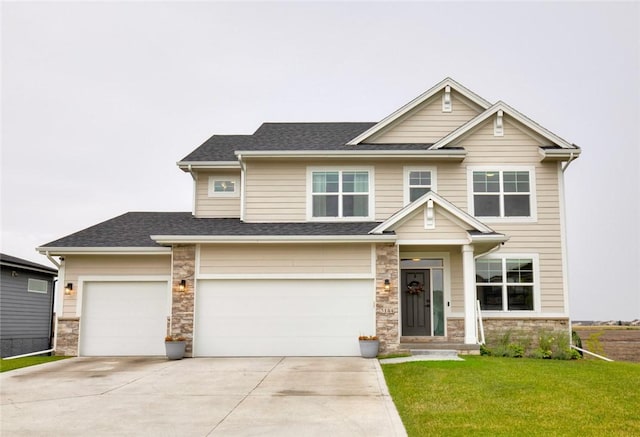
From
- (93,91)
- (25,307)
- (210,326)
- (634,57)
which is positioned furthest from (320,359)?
(634,57)

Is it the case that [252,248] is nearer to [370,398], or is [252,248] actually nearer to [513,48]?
[370,398]

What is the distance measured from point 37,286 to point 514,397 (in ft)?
69.8

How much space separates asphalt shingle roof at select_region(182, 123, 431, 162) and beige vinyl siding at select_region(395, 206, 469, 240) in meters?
2.75

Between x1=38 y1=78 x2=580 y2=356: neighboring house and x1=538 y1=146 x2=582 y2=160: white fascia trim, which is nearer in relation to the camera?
x1=38 y1=78 x2=580 y2=356: neighboring house

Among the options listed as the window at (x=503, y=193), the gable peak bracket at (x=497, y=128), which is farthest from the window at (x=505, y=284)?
the gable peak bracket at (x=497, y=128)

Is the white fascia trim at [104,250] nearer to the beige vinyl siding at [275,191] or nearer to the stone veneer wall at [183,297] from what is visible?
the stone veneer wall at [183,297]

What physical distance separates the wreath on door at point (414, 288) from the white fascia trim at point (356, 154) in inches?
145

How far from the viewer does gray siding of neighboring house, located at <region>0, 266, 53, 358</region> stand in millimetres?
21891

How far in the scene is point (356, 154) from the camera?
55.7ft

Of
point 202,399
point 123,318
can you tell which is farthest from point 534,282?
point 123,318

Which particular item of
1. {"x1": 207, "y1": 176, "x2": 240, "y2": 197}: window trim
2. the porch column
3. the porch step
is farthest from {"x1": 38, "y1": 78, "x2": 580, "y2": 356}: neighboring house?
the porch step

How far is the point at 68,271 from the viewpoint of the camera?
1716cm

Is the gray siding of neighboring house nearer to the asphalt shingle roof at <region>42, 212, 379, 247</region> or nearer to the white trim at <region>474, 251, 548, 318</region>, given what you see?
the asphalt shingle roof at <region>42, 212, 379, 247</region>

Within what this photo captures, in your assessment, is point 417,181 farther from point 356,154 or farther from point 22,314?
point 22,314
